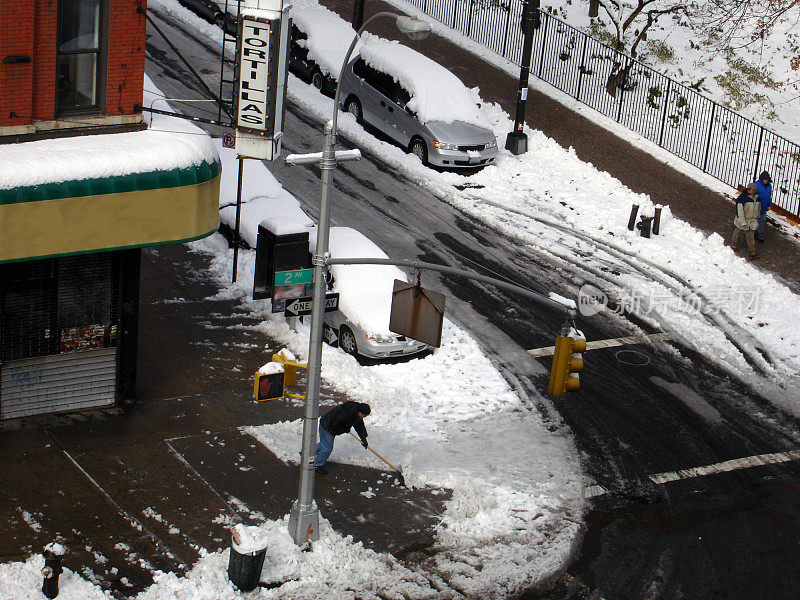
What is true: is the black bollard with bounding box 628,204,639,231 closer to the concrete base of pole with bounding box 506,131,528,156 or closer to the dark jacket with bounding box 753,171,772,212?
the dark jacket with bounding box 753,171,772,212

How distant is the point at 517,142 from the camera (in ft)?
96.5

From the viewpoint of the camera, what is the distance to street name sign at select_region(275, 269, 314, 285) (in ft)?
48.1

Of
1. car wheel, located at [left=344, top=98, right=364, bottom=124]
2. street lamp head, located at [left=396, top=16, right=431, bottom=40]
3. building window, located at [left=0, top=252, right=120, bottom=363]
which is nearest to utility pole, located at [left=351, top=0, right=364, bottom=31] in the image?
car wheel, located at [left=344, top=98, right=364, bottom=124]

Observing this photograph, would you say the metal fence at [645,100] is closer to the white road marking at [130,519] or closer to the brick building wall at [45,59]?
the brick building wall at [45,59]

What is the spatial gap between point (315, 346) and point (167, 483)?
3765mm

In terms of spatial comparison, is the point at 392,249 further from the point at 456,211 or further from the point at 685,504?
the point at 685,504

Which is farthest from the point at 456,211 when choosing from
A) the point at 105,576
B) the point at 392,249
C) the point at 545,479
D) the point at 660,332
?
the point at 105,576

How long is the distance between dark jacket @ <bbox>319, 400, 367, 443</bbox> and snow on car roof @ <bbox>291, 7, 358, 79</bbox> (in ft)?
53.6

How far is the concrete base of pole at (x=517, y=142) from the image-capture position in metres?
29.4

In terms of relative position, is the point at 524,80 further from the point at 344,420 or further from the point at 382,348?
the point at 344,420

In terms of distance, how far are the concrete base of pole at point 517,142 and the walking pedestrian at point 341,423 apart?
14.8 meters

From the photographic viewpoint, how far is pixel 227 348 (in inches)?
798

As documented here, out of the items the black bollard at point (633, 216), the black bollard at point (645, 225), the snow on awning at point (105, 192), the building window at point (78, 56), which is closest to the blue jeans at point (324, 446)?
the snow on awning at point (105, 192)

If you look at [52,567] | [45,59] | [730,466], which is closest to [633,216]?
[730,466]
